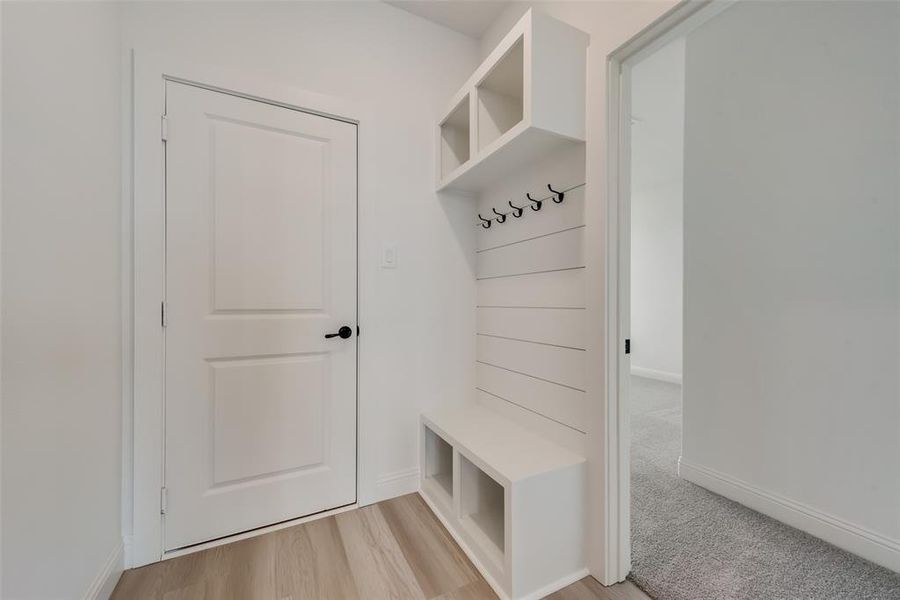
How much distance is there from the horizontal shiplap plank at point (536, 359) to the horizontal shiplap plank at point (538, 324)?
0.11ft

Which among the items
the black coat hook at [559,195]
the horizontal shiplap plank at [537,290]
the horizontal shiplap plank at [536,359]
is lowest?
the horizontal shiplap plank at [536,359]

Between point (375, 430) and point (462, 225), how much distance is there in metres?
1.23

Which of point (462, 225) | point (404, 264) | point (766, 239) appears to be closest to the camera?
point (766, 239)

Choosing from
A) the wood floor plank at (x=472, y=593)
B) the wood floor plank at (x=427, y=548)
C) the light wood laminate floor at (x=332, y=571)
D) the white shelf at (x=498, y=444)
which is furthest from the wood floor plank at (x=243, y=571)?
the white shelf at (x=498, y=444)

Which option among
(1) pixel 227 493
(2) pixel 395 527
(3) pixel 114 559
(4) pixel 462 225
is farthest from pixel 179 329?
(4) pixel 462 225

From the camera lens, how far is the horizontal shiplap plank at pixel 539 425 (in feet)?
4.81

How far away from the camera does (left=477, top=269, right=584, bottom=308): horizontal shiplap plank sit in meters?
1.49

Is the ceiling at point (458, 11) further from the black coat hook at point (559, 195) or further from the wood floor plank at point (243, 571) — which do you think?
the wood floor plank at point (243, 571)

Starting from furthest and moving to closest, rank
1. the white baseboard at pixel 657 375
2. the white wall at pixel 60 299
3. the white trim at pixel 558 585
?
the white baseboard at pixel 657 375 < the white trim at pixel 558 585 < the white wall at pixel 60 299

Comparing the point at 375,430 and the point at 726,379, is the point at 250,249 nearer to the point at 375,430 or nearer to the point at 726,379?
the point at 375,430

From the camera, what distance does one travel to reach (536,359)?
1690mm

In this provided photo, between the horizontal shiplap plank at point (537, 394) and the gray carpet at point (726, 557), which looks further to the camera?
the horizontal shiplap plank at point (537, 394)

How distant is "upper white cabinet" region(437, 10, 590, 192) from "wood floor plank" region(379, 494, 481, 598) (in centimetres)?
168

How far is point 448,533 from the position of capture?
1.64m
